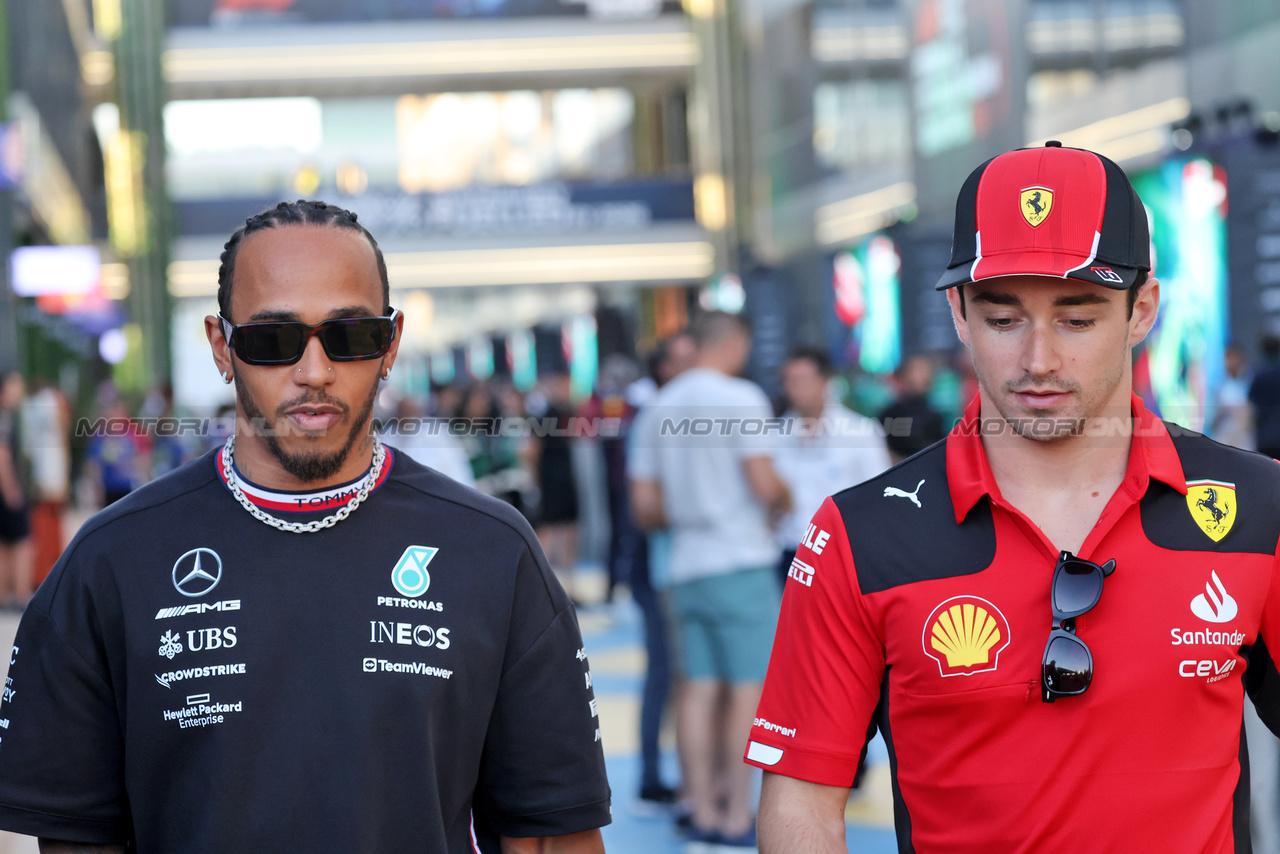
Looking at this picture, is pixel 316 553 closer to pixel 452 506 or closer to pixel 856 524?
pixel 452 506

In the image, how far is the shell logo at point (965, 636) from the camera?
2.11 meters

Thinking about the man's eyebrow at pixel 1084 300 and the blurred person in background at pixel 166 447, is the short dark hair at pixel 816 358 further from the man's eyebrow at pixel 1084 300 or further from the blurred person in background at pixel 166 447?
the blurred person in background at pixel 166 447

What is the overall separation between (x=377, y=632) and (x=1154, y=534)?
1.13 meters

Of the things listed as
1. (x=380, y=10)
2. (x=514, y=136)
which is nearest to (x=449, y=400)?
(x=380, y=10)

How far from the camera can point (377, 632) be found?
6.94ft

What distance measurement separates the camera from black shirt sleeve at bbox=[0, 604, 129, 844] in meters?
2.08

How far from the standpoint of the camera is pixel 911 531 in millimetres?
2217

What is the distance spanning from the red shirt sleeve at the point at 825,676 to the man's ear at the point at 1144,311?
52 cm

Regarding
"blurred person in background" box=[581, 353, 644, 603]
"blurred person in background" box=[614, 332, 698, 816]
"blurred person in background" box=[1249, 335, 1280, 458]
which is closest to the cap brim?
"blurred person in background" box=[614, 332, 698, 816]

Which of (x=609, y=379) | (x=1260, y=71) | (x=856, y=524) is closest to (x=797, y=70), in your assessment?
(x=609, y=379)

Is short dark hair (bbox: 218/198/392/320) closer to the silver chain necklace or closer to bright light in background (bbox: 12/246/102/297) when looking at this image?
the silver chain necklace

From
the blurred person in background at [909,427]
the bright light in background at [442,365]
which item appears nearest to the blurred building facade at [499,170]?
the blurred person in background at [909,427]

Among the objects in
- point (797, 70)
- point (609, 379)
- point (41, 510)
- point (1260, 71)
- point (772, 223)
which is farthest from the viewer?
point (772, 223)

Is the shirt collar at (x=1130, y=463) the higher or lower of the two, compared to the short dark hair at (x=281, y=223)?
lower
